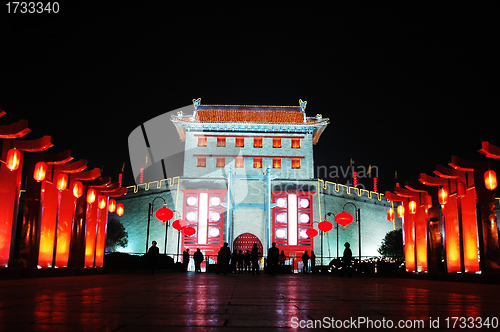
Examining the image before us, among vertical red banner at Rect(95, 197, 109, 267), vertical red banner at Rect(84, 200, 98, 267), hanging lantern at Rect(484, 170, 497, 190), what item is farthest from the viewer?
vertical red banner at Rect(95, 197, 109, 267)

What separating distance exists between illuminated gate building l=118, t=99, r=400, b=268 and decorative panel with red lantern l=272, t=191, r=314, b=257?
61 millimetres

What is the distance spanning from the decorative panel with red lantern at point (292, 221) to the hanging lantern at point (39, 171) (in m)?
18.3

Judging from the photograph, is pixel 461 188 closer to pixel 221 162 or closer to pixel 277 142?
pixel 277 142

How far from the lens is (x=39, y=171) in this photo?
10422 millimetres

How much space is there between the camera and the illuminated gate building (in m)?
27.7

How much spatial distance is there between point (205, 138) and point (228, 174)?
3382mm

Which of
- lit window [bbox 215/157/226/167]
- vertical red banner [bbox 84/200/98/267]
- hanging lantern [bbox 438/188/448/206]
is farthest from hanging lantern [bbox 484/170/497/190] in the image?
lit window [bbox 215/157/226/167]

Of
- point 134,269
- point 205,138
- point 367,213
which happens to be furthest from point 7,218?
point 367,213

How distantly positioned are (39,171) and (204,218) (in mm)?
17773

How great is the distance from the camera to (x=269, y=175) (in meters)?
27.7

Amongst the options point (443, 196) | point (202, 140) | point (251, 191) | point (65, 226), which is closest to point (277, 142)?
point (251, 191)

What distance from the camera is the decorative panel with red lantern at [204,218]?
27.3 meters

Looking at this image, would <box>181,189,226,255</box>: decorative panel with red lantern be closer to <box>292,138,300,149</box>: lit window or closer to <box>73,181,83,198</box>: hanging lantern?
<box>292,138,300,149</box>: lit window

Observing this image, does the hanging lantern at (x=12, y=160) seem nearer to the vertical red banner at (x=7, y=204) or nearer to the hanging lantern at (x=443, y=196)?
the vertical red banner at (x=7, y=204)
